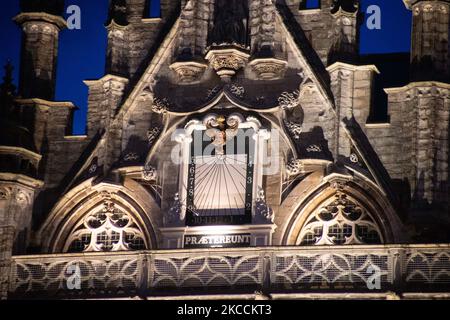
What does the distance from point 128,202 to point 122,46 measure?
4015 millimetres

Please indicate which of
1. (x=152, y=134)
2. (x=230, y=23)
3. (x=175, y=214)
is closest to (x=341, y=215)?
(x=175, y=214)

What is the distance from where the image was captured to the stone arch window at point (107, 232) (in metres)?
48.1

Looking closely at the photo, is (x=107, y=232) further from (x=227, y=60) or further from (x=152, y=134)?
(x=227, y=60)

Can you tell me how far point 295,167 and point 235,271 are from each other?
322cm

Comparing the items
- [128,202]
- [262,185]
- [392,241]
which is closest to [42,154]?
[128,202]

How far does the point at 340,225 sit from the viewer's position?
4662 centimetres

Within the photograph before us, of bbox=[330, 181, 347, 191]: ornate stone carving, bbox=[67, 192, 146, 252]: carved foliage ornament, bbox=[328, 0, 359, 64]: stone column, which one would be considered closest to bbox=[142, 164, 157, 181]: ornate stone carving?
bbox=[67, 192, 146, 252]: carved foliage ornament

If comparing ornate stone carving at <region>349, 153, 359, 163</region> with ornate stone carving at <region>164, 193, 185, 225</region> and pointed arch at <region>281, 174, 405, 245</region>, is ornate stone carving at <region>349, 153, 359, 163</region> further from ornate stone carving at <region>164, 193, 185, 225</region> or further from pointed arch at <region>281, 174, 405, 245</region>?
ornate stone carving at <region>164, 193, 185, 225</region>

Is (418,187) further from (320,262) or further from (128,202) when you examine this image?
(128,202)

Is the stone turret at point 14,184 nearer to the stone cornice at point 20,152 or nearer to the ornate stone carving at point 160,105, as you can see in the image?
the stone cornice at point 20,152

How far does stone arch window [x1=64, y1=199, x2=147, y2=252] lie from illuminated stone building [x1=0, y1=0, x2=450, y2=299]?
0.11 feet

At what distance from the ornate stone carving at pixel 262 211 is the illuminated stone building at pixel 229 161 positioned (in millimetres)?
33

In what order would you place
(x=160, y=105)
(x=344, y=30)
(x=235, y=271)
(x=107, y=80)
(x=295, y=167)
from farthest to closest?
(x=107, y=80), (x=160, y=105), (x=344, y=30), (x=295, y=167), (x=235, y=271)

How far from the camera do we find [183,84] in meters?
48.8
